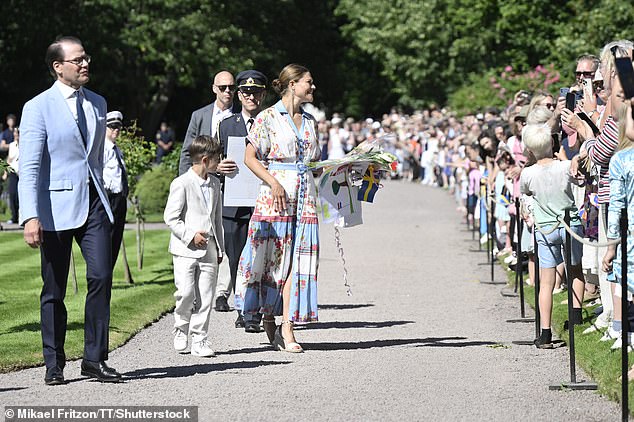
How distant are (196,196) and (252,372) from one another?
175cm

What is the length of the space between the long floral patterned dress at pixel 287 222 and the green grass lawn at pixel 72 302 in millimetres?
1309

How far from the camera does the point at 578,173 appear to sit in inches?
437

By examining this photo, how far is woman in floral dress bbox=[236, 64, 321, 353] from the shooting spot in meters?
10.8

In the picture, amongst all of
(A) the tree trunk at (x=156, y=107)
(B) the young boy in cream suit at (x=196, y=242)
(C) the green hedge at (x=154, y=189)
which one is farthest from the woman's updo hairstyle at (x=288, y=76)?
(A) the tree trunk at (x=156, y=107)

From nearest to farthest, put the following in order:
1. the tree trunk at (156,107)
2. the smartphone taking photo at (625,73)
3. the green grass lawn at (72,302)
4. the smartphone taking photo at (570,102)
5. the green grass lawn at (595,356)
→ the smartphone taking photo at (625,73), the green grass lawn at (595,356), the green grass lawn at (72,302), the smartphone taking photo at (570,102), the tree trunk at (156,107)

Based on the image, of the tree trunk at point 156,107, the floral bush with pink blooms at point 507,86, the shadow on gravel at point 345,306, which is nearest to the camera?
the shadow on gravel at point 345,306

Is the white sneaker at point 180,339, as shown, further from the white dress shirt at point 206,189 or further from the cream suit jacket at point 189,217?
the white dress shirt at point 206,189

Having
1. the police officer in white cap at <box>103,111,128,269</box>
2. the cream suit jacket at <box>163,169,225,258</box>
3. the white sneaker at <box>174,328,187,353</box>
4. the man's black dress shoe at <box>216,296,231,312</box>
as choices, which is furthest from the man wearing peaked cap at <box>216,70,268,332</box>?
the white sneaker at <box>174,328,187,353</box>

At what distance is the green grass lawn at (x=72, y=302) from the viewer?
35.0 ft

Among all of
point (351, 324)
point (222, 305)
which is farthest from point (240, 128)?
point (351, 324)

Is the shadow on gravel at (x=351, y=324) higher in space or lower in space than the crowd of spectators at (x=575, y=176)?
lower

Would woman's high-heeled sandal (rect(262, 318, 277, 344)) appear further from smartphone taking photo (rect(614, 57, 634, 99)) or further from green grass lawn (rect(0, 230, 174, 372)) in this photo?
smartphone taking photo (rect(614, 57, 634, 99))

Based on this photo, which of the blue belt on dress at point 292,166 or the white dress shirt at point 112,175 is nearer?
the blue belt on dress at point 292,166

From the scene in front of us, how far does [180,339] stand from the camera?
412 inches
